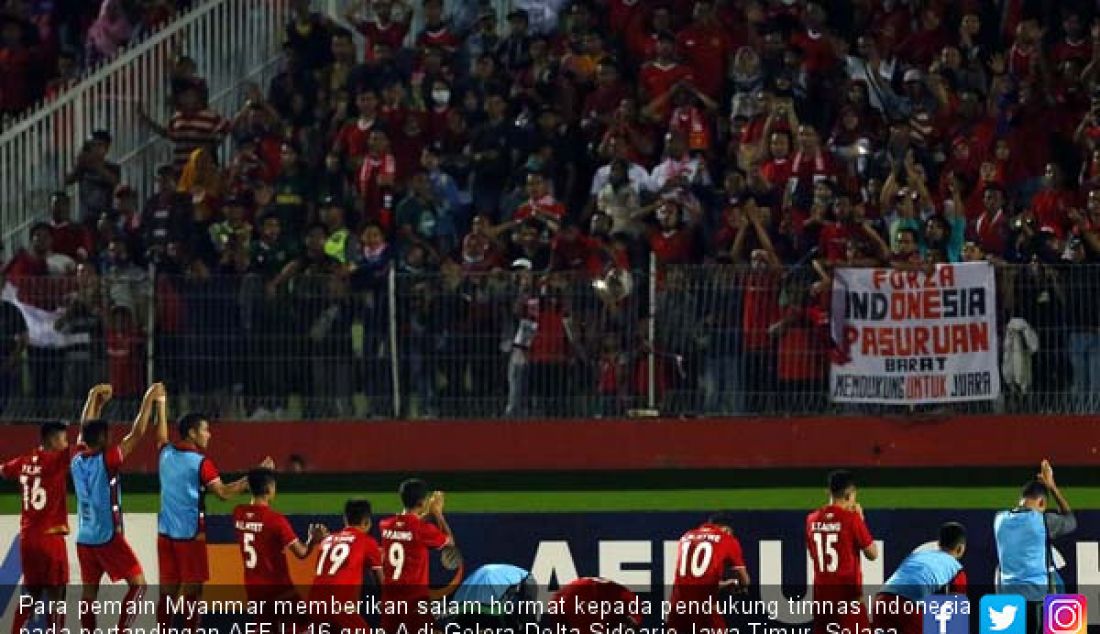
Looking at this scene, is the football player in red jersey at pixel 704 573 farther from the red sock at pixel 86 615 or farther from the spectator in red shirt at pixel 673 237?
the spectator in red shirt at pixel 673 237

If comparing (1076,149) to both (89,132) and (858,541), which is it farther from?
(89,132)

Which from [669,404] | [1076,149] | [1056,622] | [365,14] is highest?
[365,14]

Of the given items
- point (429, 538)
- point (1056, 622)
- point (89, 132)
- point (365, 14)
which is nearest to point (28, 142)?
point (89, 132)

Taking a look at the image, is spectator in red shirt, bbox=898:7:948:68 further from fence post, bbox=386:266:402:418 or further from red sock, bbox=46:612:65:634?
red sock, bbox=46:612:65:634

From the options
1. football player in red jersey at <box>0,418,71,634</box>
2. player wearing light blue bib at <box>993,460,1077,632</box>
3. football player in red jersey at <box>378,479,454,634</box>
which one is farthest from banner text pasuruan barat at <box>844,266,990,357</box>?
football player in red jersey at <box>0,418,71,634</box>

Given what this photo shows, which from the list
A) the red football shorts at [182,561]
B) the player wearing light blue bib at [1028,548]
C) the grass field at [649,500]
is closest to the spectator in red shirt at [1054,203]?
the grass field at [649,500]

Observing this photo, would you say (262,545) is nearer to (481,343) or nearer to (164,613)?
(164,613)

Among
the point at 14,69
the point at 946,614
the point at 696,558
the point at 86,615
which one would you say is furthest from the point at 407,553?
the point at 14,69

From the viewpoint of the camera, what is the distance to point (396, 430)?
2431 cm

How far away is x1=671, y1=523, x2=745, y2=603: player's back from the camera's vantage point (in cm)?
1956

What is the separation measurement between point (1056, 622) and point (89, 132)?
12059mm

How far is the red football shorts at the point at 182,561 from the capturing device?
20.5m

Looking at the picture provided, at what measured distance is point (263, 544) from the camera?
64.8ft

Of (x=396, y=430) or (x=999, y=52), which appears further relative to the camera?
(x=999, y=52)
